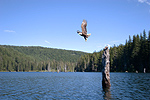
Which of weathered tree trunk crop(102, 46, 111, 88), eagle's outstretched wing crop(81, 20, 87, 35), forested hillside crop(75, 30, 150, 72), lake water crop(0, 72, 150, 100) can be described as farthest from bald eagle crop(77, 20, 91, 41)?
forested hillside crop(75, 30, 150, 72)

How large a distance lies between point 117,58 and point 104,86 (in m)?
88.3

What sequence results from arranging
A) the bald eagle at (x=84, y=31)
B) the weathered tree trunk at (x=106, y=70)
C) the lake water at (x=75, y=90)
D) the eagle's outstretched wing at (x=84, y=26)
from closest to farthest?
the bald eagle at (x=84, y=31)
the eagle's outstretched wing at (x=84, y=26)
the lake water at (x=75, y=90)
the weathered tree trunk at (x=106, y=70)

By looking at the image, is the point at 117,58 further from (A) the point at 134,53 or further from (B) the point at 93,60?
(B) the point at 93,60

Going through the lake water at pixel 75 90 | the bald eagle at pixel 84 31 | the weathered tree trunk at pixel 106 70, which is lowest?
the lake water at pixel 75 90

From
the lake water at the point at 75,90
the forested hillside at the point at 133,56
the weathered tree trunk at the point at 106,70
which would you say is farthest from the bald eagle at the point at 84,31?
the forested hillside at the point at 133,56

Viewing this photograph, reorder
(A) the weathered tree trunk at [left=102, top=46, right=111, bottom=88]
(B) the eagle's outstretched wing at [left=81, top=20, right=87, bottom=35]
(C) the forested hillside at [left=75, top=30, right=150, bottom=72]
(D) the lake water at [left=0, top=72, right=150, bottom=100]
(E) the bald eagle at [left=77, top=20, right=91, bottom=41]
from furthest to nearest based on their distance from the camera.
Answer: (C) the forested hillside at [left=75, top=30, right=150, bottom=72], (A) the weathered tree trunk at [left=102, top=46, right=111, bottom=88], (D) the lake water at [left=0, top=72, right=150, bottom=100], (B) the eagle's outstretched wing at [left=81, top=20, right=87, bottom=35], (E) the bald eagle at [left=77, top=20, right=91, bottom=41]

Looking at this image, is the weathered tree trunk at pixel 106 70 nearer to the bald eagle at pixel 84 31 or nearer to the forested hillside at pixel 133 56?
the bald eagle at pixel 84 31

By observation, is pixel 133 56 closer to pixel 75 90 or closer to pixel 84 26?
pixel 75 90

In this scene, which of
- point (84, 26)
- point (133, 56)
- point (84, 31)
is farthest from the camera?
point (133, 56)

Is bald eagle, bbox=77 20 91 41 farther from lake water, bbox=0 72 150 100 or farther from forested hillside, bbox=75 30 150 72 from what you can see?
forested hillside, bbox=75 30 150 72

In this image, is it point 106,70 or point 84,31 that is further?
point 106,70

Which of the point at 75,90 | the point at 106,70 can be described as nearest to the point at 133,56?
the point at 106,70

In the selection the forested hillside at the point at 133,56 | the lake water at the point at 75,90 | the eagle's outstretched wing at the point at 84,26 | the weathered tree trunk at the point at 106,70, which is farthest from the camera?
the forested hillside at the point at 133,56

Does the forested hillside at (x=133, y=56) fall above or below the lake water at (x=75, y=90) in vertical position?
above
